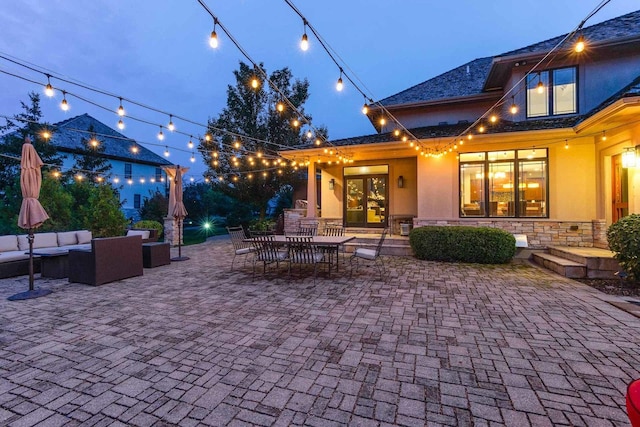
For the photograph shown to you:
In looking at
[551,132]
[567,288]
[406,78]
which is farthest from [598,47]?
[406,78]

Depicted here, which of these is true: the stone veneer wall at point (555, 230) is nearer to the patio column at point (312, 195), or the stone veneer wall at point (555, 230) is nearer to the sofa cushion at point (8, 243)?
the patio column at point (312, 195)

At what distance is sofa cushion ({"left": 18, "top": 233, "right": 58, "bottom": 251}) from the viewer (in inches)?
284

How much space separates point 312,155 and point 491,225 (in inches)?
244

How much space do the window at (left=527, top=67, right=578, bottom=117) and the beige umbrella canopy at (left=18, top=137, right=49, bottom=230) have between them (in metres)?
12.2

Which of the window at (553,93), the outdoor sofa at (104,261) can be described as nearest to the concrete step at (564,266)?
the window at (553,93)

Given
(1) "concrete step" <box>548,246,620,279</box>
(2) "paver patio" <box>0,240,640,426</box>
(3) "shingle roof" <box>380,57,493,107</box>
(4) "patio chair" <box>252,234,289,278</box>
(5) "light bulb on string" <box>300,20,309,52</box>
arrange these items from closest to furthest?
(2) "paver patio" <box>0,240,640,426</box> → (5) "light bulb on string" <box>300,20,309,52</box> → (1) "concrete step" <box>548,246,620,279</box> → (4) "patio chair" <box>252,234,289,278</box> → (3) "shingle roof" <box>380,57,493,107</box>

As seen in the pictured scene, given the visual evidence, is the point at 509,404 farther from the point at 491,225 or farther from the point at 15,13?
the point at 15,13

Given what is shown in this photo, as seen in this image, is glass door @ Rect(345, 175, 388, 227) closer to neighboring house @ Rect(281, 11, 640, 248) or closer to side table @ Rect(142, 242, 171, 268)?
neighboring house @ Rect(281, 11, 640, 248)

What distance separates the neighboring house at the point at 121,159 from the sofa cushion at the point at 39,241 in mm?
12098

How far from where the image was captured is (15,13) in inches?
572

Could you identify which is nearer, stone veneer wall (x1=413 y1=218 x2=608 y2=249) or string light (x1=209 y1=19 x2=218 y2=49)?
string light (x1=209 y1=19 x2=218 y2=49)

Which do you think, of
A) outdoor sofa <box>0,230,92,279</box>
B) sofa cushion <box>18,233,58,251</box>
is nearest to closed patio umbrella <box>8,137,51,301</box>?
outdoor sofa <box>0,230,92,279</box>

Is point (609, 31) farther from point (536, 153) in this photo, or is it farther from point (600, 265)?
point (600, 265)

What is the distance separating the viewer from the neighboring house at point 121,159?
19.4 m
